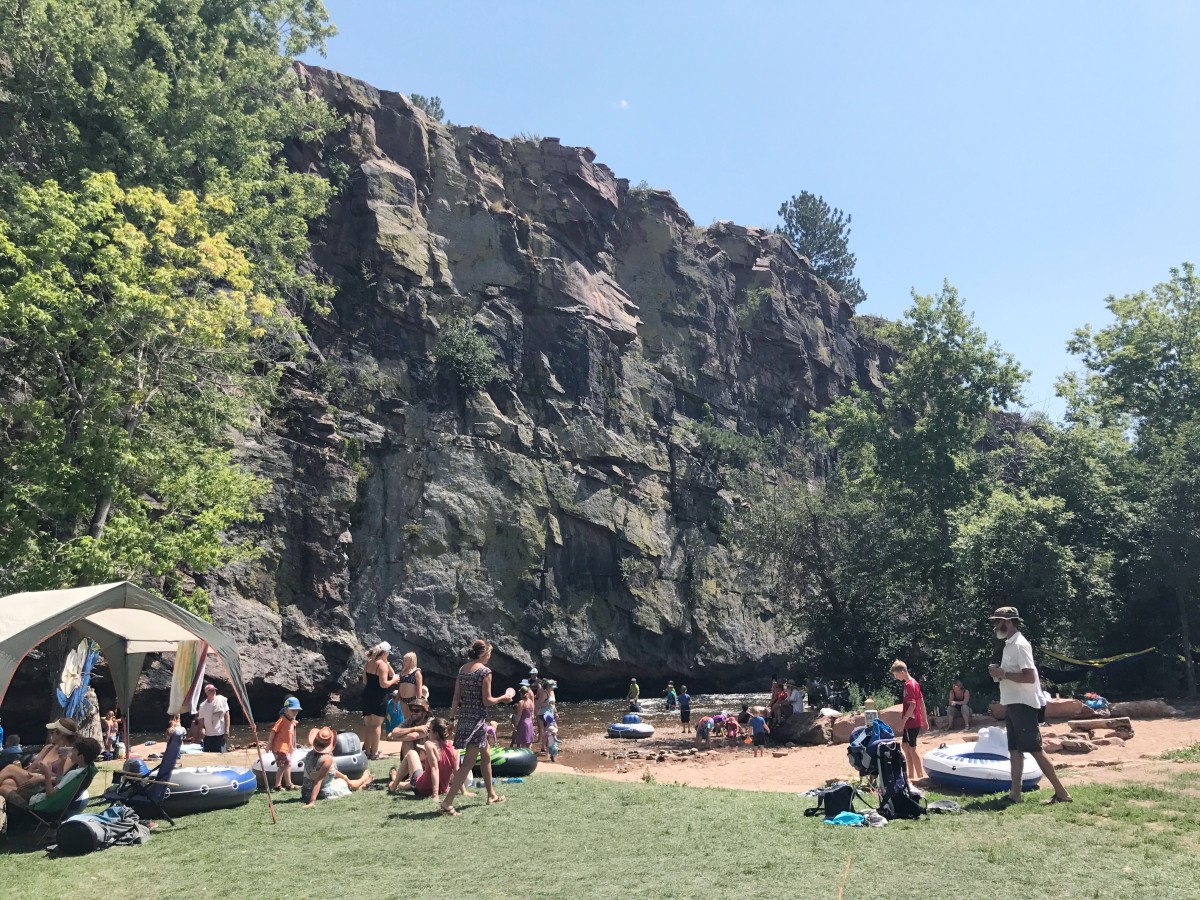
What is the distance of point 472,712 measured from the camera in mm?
9500

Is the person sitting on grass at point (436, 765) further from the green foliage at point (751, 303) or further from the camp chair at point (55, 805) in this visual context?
the green foliage at point (751, 303)

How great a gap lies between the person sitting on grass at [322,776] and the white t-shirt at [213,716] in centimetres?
570

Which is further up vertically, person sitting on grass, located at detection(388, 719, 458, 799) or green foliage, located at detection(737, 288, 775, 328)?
green foliage, located at detection(737, 288, 775, 328)

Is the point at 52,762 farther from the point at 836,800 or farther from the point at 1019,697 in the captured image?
the point at 1019,697

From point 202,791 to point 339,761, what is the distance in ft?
6.01

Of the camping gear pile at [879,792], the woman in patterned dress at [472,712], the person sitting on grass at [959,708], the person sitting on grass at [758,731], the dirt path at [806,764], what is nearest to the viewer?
the camping gear pile at [879,792]

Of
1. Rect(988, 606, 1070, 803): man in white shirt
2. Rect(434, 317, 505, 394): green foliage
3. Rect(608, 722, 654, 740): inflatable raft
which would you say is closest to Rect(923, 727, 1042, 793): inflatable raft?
Rect(988, 606, 1070, 803): man in white shirt

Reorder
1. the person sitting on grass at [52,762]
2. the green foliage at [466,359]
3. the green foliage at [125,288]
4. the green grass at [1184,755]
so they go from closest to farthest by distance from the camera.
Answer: the person sitting on grass at [52,762]
the green grass at [1184,755]
the green foliage at [125,288]
the green foliage at [466,359]

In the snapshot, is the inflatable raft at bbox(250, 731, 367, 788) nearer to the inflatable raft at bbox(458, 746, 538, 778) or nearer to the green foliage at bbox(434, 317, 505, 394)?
the inflatable raft at bbox(458, 746, 538, 778)

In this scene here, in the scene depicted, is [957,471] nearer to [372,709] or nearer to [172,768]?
[372,709]

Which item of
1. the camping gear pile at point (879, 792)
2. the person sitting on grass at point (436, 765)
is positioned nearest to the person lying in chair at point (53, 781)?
the person sitting on grass at point (436, 765)

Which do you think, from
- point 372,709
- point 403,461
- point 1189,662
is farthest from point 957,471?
point 372,709

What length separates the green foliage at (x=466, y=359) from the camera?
3756cm

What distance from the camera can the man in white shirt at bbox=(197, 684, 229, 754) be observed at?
15.3m
